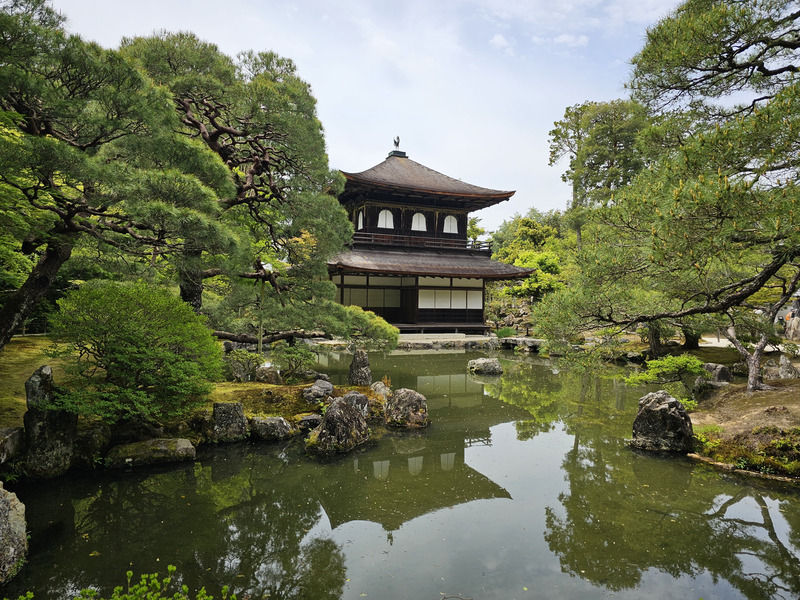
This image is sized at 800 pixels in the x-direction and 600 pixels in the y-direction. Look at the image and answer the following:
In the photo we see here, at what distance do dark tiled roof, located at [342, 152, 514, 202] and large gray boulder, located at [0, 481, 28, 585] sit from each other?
1687 centimetres

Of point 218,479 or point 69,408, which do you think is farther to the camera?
point 218,479

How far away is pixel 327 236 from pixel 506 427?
5.02 meters

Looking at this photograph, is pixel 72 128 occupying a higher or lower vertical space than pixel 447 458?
higher

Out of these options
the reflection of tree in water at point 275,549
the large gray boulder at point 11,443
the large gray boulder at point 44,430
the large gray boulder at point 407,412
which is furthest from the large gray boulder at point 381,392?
the large gray boulder at point 11,443

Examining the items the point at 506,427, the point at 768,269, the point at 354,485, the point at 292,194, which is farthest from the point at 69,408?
the point at 768,269

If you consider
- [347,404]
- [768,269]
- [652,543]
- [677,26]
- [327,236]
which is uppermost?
[677,26]

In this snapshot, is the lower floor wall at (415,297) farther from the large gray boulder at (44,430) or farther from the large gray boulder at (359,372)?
the large gray boulder at (44,430)

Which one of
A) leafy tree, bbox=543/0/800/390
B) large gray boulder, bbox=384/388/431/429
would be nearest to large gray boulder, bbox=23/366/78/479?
large gray boulder, bbox=384/388/431/429

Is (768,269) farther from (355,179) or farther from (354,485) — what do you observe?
(355,179)

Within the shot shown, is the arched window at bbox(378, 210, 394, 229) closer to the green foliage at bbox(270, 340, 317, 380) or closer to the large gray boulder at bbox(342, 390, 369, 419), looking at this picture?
the green foliage at bbox(270, 340, 317, 380)

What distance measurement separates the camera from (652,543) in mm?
3891

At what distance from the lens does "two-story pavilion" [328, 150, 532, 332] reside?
19.8 metres

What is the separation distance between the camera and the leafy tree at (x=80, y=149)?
4582 millimetres

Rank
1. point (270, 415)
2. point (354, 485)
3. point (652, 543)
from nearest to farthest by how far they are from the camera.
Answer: point (652, 543) → point (354, 485) → point (270, 415)
